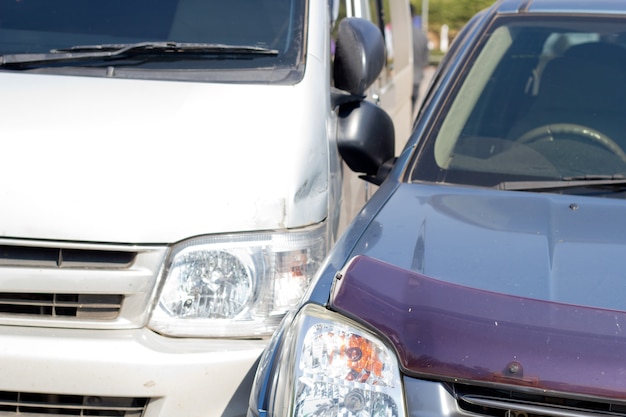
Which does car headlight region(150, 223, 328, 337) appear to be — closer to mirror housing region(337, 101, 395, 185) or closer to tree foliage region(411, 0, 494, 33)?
mirror housing region(337, 101, 395, 185)

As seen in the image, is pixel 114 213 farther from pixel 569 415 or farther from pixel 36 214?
pixel 569 415

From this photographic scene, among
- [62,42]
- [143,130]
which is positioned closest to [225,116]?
[143,130]

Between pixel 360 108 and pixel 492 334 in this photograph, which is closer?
pixel 492 334

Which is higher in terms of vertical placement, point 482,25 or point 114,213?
point 482,25

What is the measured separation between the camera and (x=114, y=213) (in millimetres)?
2828

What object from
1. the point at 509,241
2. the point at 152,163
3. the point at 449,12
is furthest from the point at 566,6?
the point at 449,12

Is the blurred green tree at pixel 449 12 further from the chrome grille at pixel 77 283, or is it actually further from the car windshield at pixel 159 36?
the chrome grille at pixel 77 283

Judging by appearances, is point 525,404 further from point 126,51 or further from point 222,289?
point 126,51

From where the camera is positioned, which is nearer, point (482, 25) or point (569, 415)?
point (569, 415)

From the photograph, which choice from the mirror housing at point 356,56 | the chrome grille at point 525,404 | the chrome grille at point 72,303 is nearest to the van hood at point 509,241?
the chrome grille at point 525,404

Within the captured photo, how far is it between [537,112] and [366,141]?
0.61 meters

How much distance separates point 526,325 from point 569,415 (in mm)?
206

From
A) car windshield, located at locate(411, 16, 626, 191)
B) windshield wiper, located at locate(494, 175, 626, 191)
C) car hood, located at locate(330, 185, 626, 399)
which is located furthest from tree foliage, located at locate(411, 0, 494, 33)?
car hood, located at locate(330, 185, 626, 399)

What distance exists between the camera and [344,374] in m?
2.19
